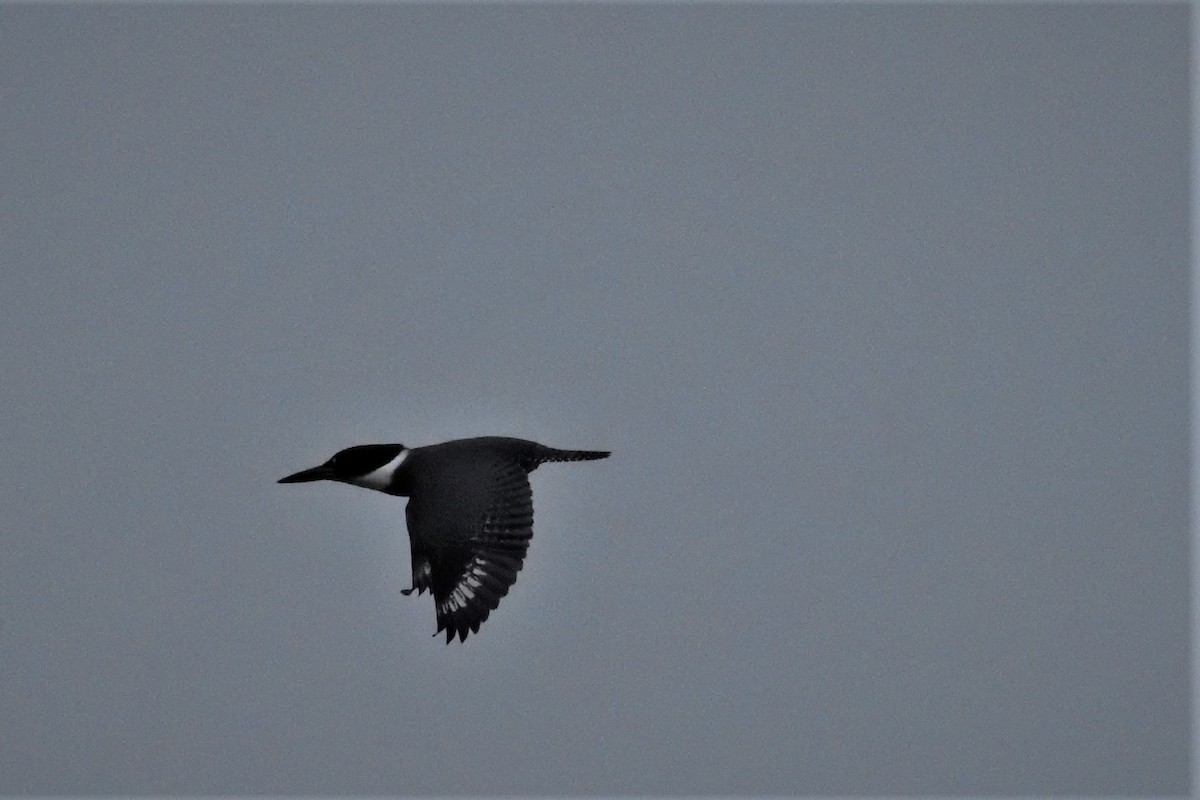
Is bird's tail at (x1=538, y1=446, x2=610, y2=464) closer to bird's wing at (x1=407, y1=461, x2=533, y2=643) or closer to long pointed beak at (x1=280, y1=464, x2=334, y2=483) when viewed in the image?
bird's wing at (x1=407, y1=461, x2=533, y2=643)

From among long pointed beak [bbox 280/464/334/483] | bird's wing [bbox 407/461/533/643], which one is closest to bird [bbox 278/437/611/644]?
bird's wing [bbox 407/461/533/643]

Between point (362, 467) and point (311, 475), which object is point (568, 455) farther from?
point (311, 475)

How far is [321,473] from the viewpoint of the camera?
1709 centimetres

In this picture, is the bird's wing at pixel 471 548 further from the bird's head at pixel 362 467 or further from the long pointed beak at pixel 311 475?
the long pointed beak at pixel 311 475

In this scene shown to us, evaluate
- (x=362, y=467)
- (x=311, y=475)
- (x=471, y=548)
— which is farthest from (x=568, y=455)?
(x=311, y=475)

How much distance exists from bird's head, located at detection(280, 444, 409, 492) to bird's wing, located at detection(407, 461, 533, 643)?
0.84 meters

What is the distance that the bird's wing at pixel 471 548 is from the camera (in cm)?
1516

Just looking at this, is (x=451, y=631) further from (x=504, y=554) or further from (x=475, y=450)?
(x=475, y=450)

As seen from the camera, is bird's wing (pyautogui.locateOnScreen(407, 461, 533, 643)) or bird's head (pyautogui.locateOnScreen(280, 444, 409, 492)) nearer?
bird's wing (pyautogui.locateOnScreen(407, 461, 533, 643))

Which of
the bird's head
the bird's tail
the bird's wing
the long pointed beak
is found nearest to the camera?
the bird's wing

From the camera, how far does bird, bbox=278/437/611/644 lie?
15.2 m

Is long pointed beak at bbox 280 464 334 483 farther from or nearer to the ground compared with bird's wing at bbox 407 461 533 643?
farther from the ground

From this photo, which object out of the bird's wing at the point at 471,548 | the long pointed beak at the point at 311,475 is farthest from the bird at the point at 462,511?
the long pointed beak at the point at 311,475

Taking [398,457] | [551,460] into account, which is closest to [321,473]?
[398,457]
